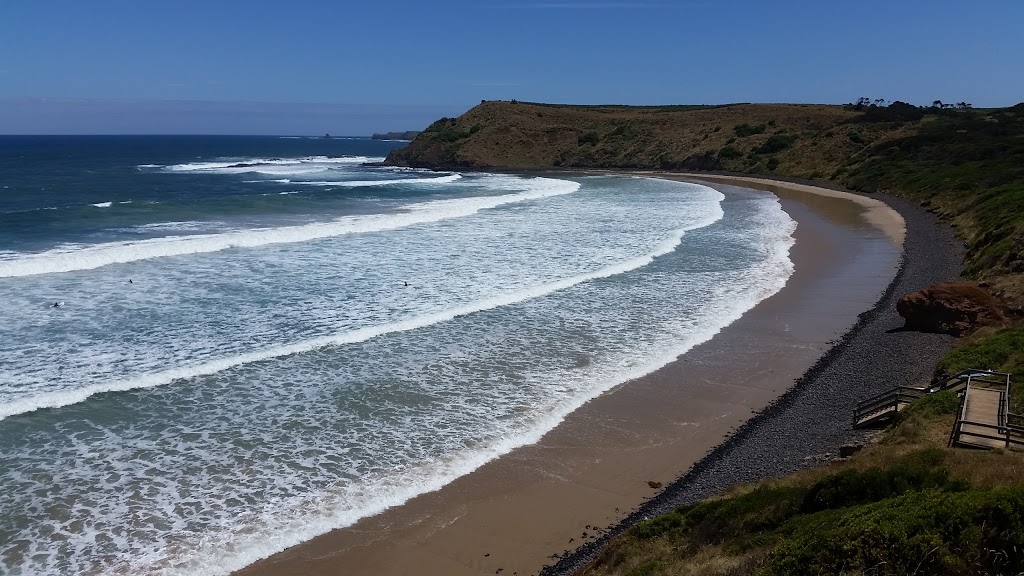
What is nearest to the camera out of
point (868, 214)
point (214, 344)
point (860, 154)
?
point (214, 344)

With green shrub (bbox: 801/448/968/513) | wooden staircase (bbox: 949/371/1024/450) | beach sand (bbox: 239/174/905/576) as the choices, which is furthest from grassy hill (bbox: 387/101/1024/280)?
green shrub (bbox: 801/448/968/513)

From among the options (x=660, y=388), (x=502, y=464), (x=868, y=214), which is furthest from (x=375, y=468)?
(x=868, y=214)

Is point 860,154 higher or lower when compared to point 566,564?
higher

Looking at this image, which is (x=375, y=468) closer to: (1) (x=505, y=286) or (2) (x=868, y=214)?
(1) (x=505, y=286)

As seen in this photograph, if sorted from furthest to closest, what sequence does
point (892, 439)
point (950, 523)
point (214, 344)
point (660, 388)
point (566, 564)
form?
1. point (214, 344)
2. point (660, 388)
3. point (892, 439)
4. point (566, 564)
5. point (950, 523)

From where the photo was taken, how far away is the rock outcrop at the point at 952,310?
16281 mm

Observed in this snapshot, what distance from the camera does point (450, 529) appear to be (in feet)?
31.1

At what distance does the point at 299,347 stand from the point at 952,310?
14355 millimetres

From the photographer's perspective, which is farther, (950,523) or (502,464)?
(502,464)

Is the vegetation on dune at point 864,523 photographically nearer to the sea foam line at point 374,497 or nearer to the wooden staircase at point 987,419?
the wooden staircase at point 987,419

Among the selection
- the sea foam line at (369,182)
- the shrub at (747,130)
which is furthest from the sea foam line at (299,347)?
the shrub at (747,130)

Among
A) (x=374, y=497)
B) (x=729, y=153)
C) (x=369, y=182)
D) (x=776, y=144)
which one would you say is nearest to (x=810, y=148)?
(x=776, y=144)

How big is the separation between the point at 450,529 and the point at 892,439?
240 inches

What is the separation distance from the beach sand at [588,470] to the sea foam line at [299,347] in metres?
6.07
